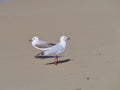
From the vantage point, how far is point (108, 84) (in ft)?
18.7

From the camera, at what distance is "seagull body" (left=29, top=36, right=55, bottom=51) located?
7008 mm

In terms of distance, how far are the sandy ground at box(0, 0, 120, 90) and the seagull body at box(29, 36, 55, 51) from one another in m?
0.10

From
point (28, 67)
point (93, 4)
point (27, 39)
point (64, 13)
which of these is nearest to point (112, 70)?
point (28, 67)

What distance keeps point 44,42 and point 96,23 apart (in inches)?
67.6

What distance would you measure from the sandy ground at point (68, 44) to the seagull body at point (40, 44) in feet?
0.31

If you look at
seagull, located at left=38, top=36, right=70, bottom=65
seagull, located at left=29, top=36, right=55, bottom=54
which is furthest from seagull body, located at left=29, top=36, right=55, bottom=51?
seagull, located at left=38, top=36, right=70, bottom=65

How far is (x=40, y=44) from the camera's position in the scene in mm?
7070

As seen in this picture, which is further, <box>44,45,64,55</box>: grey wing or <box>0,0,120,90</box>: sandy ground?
<box>44,45,64,55</box>: grey wing

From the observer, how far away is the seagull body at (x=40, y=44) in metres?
7.01

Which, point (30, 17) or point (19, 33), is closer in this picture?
point (19, 33)

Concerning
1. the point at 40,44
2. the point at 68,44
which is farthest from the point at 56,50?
the point at 68,44

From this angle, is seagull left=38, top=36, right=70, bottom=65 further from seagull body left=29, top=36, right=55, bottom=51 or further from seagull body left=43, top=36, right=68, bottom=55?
seagull body left=29, top=36, right=55, bottom=51

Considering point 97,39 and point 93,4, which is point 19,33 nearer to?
point 97,39

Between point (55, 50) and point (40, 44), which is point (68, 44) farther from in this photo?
point (55, 50)
